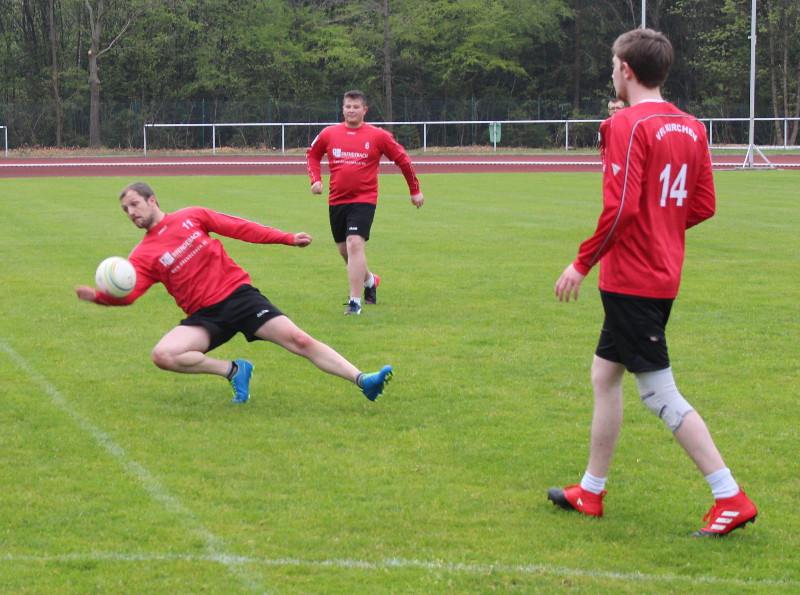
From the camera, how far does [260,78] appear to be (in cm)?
5719

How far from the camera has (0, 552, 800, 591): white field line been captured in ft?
13.8

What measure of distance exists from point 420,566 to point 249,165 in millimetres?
36383

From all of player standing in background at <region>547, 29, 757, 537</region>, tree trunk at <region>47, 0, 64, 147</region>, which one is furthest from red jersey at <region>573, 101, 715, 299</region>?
tree trunk at <region>47, 0, 64, 147</region>

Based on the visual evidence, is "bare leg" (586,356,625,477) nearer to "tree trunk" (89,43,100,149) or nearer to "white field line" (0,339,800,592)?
"white field line" (0,339,800,592)

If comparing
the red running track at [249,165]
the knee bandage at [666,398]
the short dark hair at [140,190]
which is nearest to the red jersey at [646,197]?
the knee bandage at [666,398]

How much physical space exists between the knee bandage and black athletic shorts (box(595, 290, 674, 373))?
0.19ft

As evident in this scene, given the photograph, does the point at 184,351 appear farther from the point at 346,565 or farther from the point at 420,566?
the point at 420,566

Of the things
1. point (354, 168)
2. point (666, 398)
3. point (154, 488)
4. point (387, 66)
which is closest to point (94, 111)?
point (387, 66)

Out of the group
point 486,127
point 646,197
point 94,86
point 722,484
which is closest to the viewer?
point 646,197

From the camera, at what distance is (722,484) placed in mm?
4570

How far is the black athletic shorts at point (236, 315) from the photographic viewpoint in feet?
22.1

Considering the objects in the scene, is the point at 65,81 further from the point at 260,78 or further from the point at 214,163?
the point at 214,163

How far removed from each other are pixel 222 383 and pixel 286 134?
43765 millimetres

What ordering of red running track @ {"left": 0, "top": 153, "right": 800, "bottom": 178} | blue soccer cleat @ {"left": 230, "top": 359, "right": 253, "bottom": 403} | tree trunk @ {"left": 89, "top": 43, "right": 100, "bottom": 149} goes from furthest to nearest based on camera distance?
tree trunk @ {"left": 89, "top": 43, "right": 100, "bottom": 149}
red running track @ {"left": 0, "top": 153, "right": 800, "bottom": 178}
blue soccer cleat @ {"left": 230, "top": 359, "right": 253, "bottom": 403}
